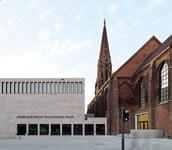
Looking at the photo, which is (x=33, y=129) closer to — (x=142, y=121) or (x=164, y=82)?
(x=142, y=121)

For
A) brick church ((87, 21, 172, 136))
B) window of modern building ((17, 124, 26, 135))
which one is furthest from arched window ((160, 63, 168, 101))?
window of modern building ((17, 124, 26, 135))

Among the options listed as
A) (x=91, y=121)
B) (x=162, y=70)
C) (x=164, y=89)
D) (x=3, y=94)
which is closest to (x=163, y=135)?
(x=164, y=89)

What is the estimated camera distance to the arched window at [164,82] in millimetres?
34344

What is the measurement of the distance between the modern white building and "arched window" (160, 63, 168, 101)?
14.8m

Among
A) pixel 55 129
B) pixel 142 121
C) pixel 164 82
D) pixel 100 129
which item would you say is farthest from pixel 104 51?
pixel 164 82

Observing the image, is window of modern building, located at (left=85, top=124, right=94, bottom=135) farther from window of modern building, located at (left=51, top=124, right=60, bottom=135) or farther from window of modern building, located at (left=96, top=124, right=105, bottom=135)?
window of modern building, located at (left=51, top=124, right=60, bottom=135)

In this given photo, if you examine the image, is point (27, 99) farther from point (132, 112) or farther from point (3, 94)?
point (132, 112)

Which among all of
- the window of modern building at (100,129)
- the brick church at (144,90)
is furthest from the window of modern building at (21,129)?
the brick church at (144,90)

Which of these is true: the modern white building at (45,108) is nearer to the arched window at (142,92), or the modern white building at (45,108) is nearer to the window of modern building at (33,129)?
the window of modern building at (33,129)

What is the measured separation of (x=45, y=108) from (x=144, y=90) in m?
18.9

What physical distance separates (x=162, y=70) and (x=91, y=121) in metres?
A: 17.3

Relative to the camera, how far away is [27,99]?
4866 cm

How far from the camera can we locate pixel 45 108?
48.1 meters

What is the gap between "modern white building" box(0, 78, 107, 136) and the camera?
46750 mm
